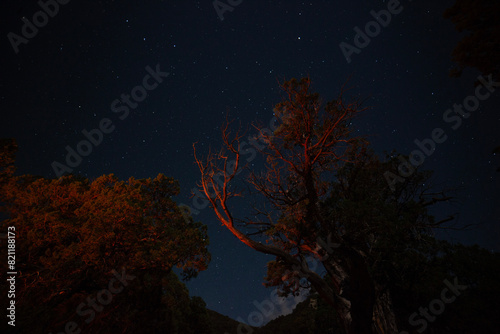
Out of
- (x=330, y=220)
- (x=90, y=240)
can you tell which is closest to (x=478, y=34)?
(x=330, y=220)

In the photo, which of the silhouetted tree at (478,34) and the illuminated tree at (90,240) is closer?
the silhouetted tree at (478,34)

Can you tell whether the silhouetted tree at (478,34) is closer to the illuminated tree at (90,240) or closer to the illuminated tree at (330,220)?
the illuminated tree at (330,220)

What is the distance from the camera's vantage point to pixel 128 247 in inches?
388

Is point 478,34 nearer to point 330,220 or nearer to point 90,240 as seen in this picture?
point 330,220

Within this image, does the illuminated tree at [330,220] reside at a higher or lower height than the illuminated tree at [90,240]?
lower

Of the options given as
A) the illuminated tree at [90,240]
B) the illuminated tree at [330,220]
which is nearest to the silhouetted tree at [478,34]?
the illuminated tree at [330,220]

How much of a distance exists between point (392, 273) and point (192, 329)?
88.9 ft

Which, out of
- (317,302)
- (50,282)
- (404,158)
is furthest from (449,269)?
(50,282)

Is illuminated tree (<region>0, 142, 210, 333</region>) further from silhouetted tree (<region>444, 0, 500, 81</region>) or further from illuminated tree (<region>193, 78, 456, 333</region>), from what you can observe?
silhouetted tree (<region>444, 0, 500, 81</region>)

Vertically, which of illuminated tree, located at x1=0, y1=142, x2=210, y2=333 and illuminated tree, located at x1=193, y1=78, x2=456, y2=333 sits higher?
illuminated tree, located at x1=0, y1=142, x2=210, y2=333

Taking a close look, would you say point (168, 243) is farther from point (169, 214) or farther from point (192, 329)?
point (192, 329)

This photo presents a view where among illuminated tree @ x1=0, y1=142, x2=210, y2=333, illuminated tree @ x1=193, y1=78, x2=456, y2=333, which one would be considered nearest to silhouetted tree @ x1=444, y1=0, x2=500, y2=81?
illuminated tree @ x1=193, y1=78, x2=456, y2=333

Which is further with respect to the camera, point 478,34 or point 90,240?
point 90,240

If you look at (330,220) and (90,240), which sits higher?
(90,240)
